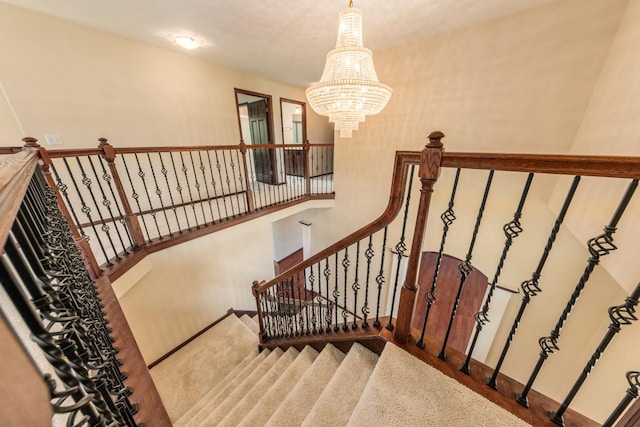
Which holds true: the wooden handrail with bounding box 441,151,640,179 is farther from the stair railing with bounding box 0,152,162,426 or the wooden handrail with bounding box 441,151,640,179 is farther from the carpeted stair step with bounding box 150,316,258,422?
the carpeted stair step with bounding box 150,316,258,422

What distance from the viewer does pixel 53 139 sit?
8.32 feet

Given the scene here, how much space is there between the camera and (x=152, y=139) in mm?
3230

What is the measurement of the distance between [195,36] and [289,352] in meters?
3.75

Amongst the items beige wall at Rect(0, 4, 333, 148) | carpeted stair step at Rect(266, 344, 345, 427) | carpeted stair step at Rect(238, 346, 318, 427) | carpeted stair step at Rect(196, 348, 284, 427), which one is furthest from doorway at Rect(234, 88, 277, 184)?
carpeted stair step at Rect(266, 344, 345, 427)

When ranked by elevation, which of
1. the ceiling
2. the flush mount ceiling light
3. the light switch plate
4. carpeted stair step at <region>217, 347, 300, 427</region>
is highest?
the ceiling

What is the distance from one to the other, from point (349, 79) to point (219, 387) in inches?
126

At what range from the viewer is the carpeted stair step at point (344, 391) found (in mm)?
1103

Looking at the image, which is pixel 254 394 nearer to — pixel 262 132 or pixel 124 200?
pixel 124 200

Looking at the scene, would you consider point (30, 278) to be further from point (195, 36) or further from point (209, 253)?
point (195, 36)

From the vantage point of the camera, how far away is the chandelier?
158 cm

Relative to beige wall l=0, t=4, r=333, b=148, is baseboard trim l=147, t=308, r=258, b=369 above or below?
below

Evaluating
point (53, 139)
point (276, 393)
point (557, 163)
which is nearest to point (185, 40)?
point (53, 139)

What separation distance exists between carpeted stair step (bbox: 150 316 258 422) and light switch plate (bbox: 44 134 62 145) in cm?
291

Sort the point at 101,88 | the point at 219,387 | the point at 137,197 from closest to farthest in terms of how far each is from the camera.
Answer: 1. the point at 219,387
2. the point at 137,197
3. the point at 101,88
